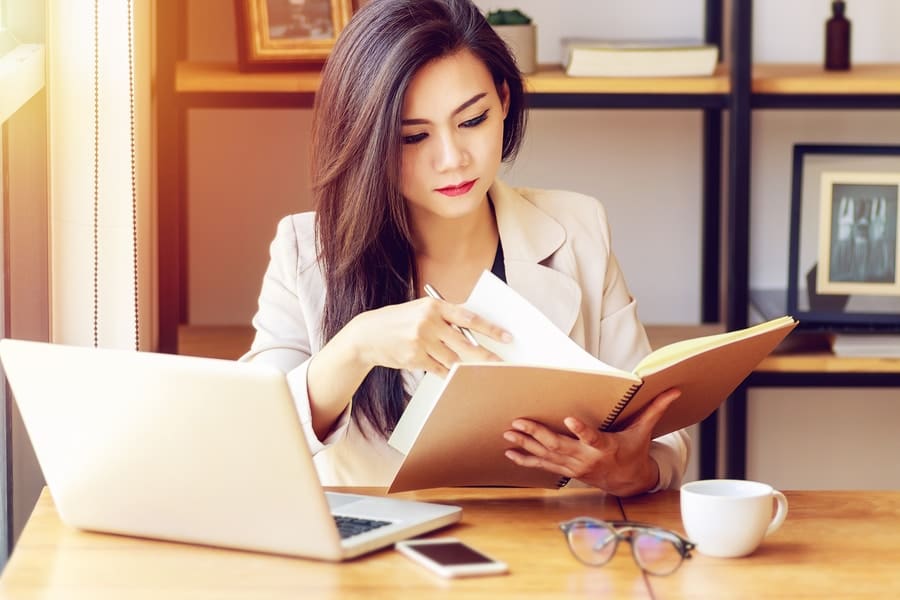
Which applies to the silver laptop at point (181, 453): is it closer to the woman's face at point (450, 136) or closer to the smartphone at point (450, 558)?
the smartphone at point (450, 558)

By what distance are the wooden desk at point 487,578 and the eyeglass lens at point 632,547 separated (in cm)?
1

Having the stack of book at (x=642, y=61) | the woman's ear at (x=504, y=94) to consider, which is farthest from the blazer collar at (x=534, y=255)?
the stack of book at (x=642, y=61)

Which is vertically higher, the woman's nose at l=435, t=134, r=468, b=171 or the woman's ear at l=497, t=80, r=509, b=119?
the woman's ear at l=497, t=80, r=509, b=119

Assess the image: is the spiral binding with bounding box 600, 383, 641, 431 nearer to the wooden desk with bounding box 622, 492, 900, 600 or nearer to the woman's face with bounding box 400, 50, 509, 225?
the wooden desk with bounding box 622, 492, 900, 600

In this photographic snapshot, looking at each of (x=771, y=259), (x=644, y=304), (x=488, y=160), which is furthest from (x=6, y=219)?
(x=771, y=259)

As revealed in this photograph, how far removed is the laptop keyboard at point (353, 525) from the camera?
1205 millimetres

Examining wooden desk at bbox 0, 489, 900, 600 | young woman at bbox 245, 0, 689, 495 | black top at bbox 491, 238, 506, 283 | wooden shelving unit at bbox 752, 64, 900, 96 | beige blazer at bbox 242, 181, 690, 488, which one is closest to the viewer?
wooden desk at bbox 0, 489, 900, 600

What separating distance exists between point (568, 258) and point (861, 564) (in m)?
0.74

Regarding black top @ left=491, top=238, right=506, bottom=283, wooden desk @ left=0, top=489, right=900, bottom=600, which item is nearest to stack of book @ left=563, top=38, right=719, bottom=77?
black top @ left=491, top=238, right=506, bottom=283

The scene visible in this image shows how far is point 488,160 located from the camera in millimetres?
1660

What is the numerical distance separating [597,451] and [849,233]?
1.14 metres

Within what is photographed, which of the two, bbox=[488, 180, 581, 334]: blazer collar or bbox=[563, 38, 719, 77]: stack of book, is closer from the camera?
bbox=[488, 180, 581, 334]: blazer collar

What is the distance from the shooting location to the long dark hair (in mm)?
1630

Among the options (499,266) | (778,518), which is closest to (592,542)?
(778,518)
